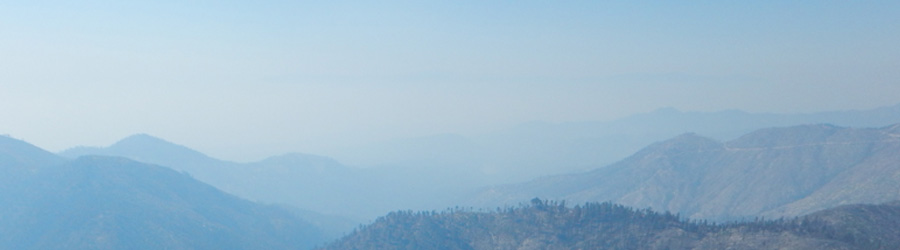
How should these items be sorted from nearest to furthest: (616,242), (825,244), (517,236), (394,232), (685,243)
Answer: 1. (825,244)
2. (685,243)
3. (616,242)
4. (517,236)
5. (394,232)

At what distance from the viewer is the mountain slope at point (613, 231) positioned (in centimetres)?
14050

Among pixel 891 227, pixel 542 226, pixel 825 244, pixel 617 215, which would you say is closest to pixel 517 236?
pixel 542 226

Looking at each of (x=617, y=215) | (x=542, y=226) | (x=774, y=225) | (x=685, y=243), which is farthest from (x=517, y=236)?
(x=774, y=225)

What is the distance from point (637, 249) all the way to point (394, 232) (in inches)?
2623

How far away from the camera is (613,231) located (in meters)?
164

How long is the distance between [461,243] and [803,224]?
7550cm

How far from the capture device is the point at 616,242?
155625mm

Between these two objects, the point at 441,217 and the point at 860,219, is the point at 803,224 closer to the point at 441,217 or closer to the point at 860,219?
the point at 860,219

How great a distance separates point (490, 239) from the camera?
175500mm

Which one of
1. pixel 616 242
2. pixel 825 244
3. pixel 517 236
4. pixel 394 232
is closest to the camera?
pixel 825 244

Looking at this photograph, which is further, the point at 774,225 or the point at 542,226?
the point at 542,226

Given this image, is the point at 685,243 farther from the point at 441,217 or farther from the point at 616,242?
the point at 441,217

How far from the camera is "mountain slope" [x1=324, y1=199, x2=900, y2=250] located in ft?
461

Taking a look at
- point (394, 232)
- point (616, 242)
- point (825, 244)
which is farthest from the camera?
point (394, 232)
